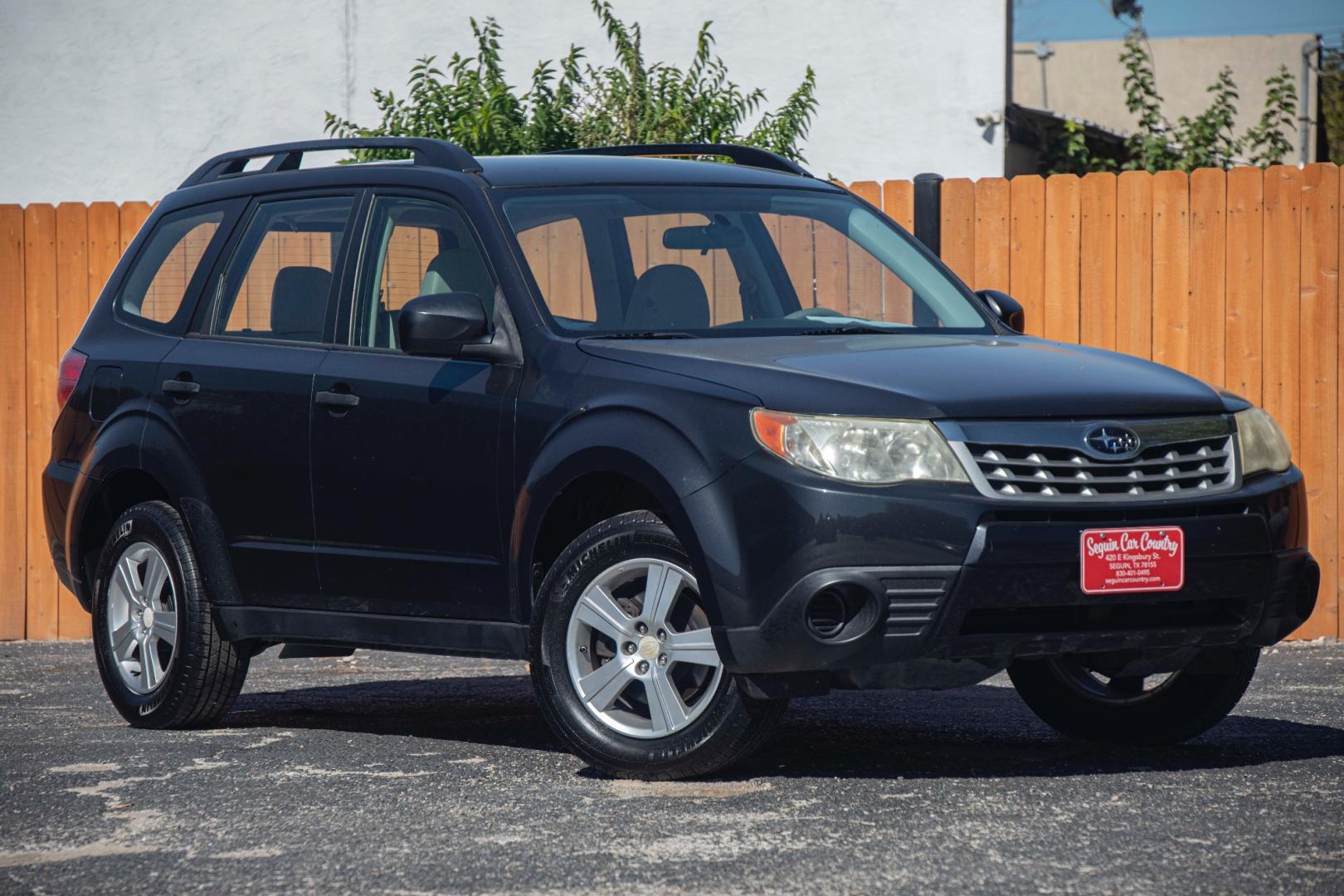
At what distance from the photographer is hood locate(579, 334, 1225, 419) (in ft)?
17.1

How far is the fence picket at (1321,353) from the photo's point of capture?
30.7ft

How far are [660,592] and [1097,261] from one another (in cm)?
486

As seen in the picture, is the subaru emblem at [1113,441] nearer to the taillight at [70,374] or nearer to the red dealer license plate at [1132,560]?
the red dealer license plate at [1132,560]

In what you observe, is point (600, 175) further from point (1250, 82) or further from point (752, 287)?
point (1250, 82)

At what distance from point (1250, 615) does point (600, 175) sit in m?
2.57

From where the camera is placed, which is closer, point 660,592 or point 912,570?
point 912,570

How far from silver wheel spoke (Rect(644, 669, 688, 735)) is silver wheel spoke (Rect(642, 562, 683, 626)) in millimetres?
154

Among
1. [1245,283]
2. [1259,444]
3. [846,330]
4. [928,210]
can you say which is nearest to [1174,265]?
[1245,283]

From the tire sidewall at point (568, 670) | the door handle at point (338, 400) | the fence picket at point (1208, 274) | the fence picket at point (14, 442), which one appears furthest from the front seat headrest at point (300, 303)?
the fence picket at point (1208, 274)

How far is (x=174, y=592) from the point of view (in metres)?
6.99

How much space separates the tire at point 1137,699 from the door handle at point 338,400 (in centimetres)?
225

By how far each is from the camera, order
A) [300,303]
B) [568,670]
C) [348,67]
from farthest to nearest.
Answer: [348,67], [300,303], [568,670]

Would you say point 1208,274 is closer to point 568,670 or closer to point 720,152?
point 720,152

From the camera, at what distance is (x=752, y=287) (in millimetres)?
6652
